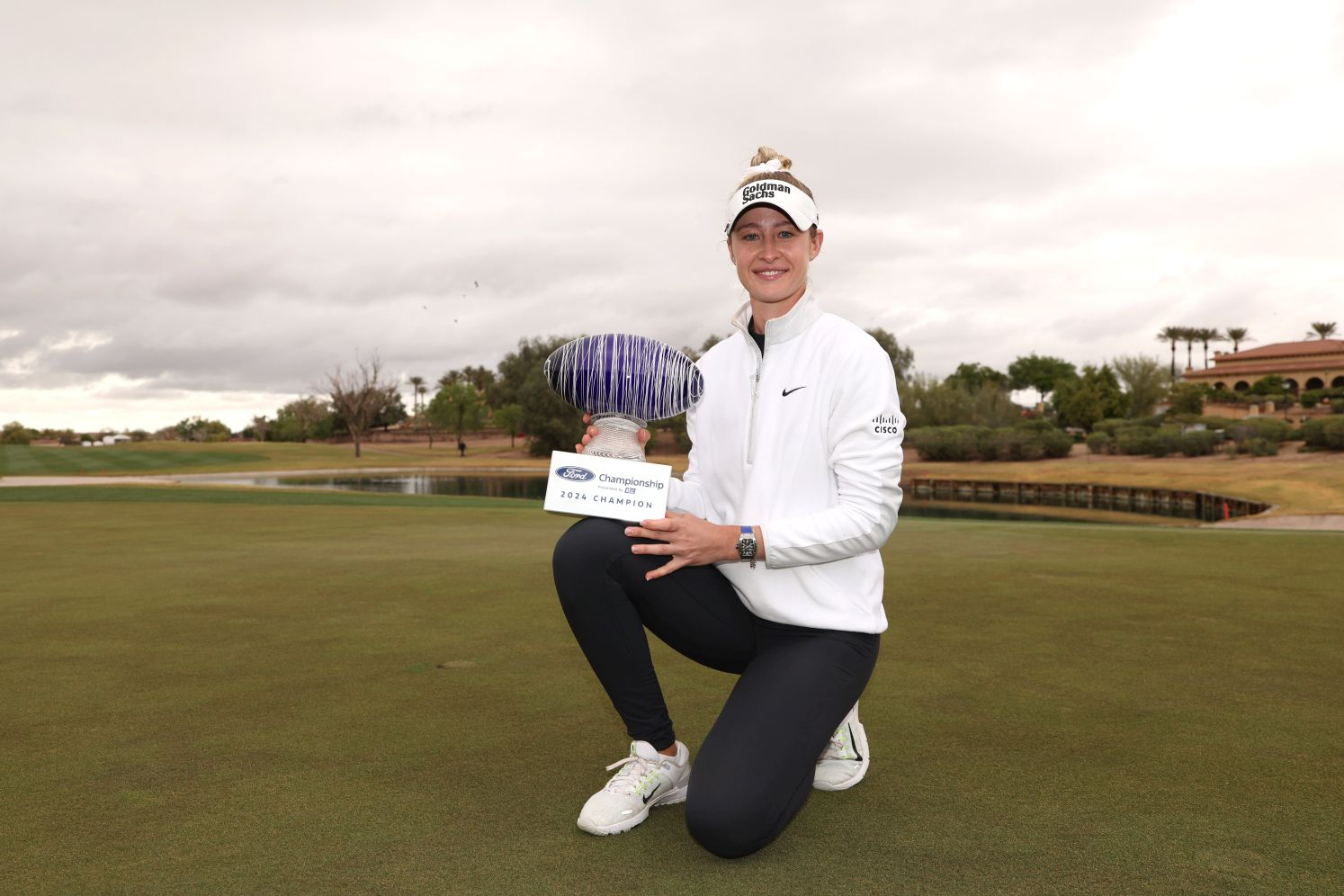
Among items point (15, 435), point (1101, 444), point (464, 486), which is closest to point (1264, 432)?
point (1101, 444)

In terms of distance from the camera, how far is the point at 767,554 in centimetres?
303

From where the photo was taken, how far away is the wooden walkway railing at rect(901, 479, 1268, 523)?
112 ft

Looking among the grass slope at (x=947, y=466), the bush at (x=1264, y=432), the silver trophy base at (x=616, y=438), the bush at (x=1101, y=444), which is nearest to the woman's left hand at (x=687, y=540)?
the silver trophy base at (x=616, y=438)

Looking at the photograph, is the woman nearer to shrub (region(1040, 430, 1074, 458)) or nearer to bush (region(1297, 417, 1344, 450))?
bush (region(1297, 417, 1344, 450))

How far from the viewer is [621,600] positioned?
10.6 feet

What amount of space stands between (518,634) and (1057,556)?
6.49m

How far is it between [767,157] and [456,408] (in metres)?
83.5

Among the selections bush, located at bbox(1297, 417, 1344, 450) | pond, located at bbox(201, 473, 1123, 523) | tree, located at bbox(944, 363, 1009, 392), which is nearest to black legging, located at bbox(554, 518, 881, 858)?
pond, located at bbox(201, 473, 1123, 523)

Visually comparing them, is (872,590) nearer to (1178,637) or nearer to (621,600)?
(621,600)

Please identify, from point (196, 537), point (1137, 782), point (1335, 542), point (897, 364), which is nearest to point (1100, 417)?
point (897, 364)

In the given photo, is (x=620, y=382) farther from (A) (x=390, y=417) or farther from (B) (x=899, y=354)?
(A) (x=390, y=417)

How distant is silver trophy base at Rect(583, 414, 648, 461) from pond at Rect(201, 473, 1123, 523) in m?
29.0

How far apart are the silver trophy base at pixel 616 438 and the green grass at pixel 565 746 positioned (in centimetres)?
113

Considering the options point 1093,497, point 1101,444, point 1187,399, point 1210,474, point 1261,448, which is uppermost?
point 1187,399
